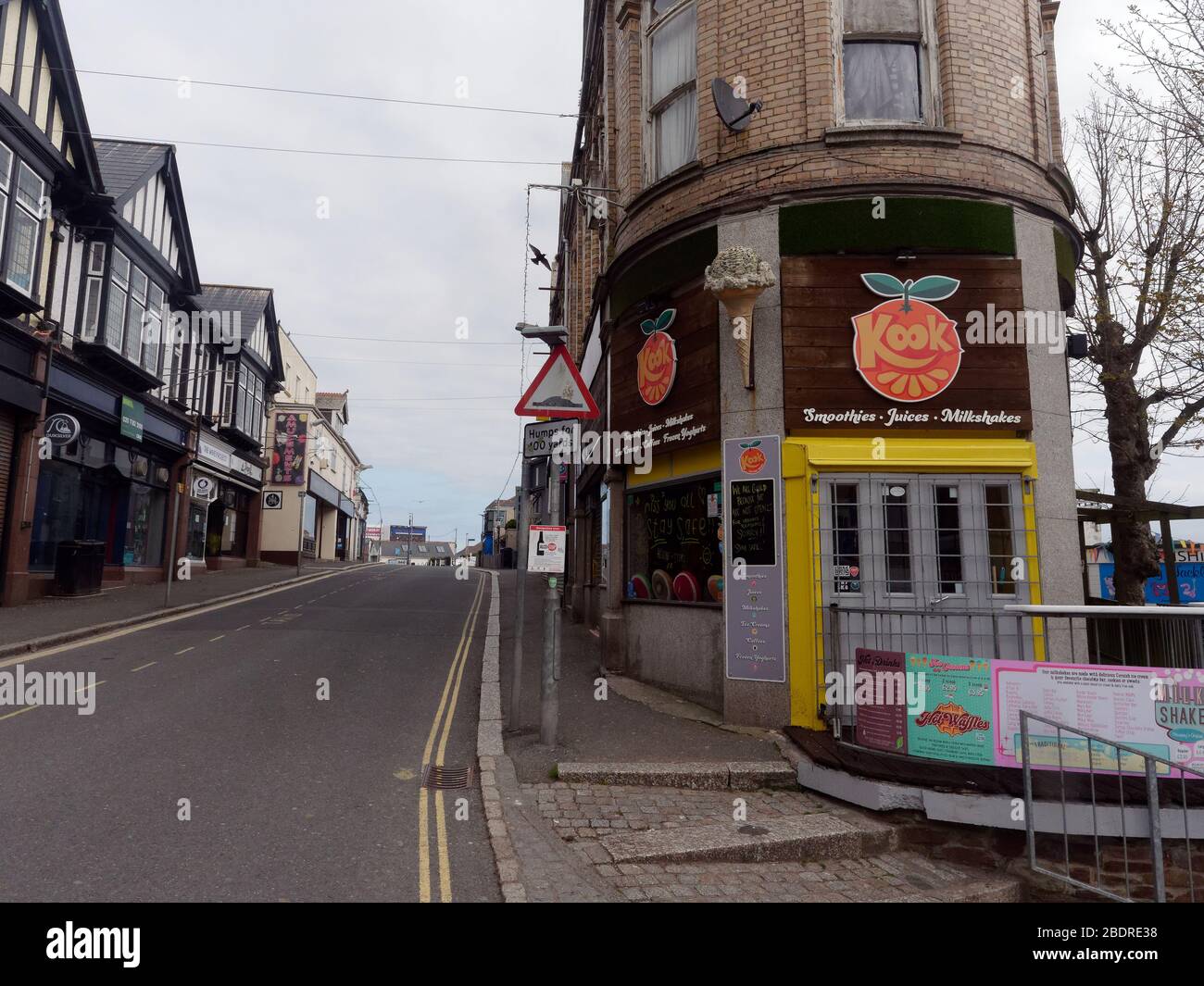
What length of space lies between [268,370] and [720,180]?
104 ft

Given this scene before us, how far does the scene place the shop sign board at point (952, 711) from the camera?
5.91m

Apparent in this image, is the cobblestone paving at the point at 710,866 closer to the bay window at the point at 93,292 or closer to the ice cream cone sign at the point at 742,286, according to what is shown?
the ice cream cone sign at the point at 742,286

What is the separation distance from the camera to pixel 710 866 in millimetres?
5191

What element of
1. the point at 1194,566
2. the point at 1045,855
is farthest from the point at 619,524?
the point at 1194,566

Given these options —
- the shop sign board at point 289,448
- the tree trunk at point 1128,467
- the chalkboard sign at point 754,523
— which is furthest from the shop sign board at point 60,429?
the shop sign board at point 289,448

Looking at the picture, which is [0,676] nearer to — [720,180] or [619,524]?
[619,524]

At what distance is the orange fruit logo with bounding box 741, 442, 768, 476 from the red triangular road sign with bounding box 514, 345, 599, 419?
1.79m

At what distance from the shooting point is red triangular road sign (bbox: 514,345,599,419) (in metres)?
7.93

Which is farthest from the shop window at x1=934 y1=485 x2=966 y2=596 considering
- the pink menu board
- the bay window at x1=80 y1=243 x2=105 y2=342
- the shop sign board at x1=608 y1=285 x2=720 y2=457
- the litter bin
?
the bay window at x1=80 y1=243 x2=105 y2=342

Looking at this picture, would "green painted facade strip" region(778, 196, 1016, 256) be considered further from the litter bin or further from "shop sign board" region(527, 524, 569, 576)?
the litter bin

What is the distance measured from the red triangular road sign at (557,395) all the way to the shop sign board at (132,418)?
1705 cm

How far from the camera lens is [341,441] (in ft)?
194

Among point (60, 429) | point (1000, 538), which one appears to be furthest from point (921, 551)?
point (60, 429)

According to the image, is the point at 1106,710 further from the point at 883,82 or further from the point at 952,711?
the point at 883,82
